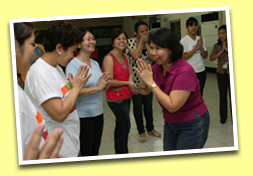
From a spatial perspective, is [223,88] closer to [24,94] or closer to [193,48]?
[193,48]

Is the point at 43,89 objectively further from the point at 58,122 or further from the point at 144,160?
the point at 144,160

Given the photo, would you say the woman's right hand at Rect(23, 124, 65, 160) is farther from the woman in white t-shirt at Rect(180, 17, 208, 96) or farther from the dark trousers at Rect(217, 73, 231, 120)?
the dark trousers at Rect(217, 73, 231, 120)

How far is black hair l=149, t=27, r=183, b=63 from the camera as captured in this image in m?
1.59

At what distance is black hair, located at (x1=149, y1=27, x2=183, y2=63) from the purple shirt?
5cm

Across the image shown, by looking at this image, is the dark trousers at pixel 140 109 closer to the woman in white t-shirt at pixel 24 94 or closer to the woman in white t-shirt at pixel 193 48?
the woman in white t-shirt at pixel 193 48

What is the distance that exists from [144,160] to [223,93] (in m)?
2.39

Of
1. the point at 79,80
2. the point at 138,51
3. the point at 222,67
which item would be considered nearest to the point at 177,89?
the point at 79,80

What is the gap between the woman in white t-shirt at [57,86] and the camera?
1407mm

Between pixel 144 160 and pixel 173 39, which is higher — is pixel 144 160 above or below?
below

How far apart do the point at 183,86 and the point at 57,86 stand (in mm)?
742

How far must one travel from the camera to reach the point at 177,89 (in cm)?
154

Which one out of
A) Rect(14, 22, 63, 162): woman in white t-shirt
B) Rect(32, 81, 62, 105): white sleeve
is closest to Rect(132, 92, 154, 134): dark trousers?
Rect(32, 81, 62, 105): white sleeve

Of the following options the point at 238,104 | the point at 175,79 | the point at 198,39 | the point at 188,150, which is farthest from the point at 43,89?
the point at 198,39

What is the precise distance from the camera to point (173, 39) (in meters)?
1.61
